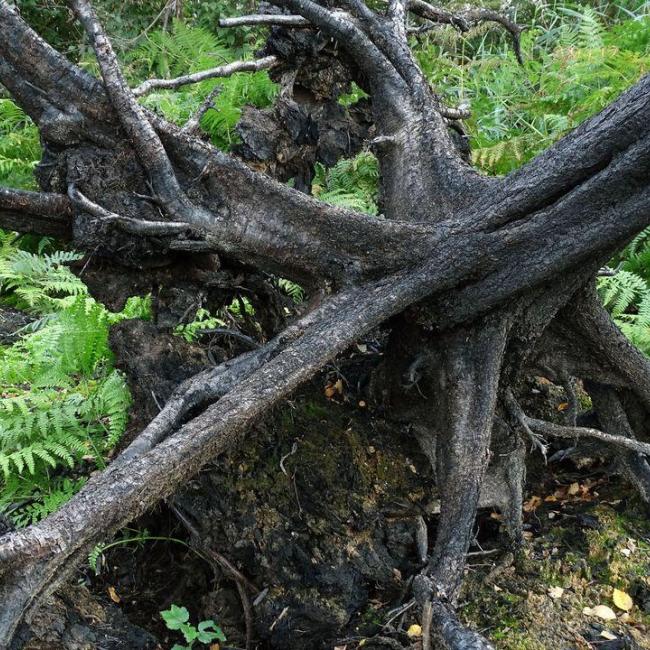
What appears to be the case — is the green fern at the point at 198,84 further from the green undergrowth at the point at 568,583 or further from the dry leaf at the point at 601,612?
the dry leaf at the point at 601,612

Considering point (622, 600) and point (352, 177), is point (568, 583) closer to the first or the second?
point (622, 600)

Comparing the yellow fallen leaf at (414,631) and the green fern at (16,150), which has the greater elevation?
the green fern at (16,150)

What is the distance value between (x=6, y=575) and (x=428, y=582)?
1.33 m

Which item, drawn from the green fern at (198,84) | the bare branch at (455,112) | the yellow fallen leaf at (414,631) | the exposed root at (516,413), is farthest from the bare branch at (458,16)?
the yellow fallen leaf at (414,631)

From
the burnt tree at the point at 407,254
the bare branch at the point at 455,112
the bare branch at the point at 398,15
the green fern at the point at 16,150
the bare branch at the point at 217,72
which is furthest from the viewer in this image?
the green fern at the point at 16,150

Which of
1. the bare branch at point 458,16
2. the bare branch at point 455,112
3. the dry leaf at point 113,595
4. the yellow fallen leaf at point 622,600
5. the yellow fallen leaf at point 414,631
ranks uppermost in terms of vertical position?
the bare branch at point 458,16

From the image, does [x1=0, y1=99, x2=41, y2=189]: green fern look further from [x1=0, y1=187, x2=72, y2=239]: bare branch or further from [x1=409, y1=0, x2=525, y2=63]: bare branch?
[x1=409, y1=0, x2=525, y2=63]: bare branch

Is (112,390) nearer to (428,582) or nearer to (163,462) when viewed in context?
(163,462)

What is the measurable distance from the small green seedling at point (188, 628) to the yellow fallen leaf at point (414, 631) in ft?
2.46

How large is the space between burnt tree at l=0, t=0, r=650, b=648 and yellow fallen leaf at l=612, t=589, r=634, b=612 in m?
0.47

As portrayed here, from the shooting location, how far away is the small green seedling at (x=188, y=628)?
102 inches

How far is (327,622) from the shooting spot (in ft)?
9.05

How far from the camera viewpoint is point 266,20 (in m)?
3.71

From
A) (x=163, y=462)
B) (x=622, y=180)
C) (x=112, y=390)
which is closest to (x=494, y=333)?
(x=622, y=180)
